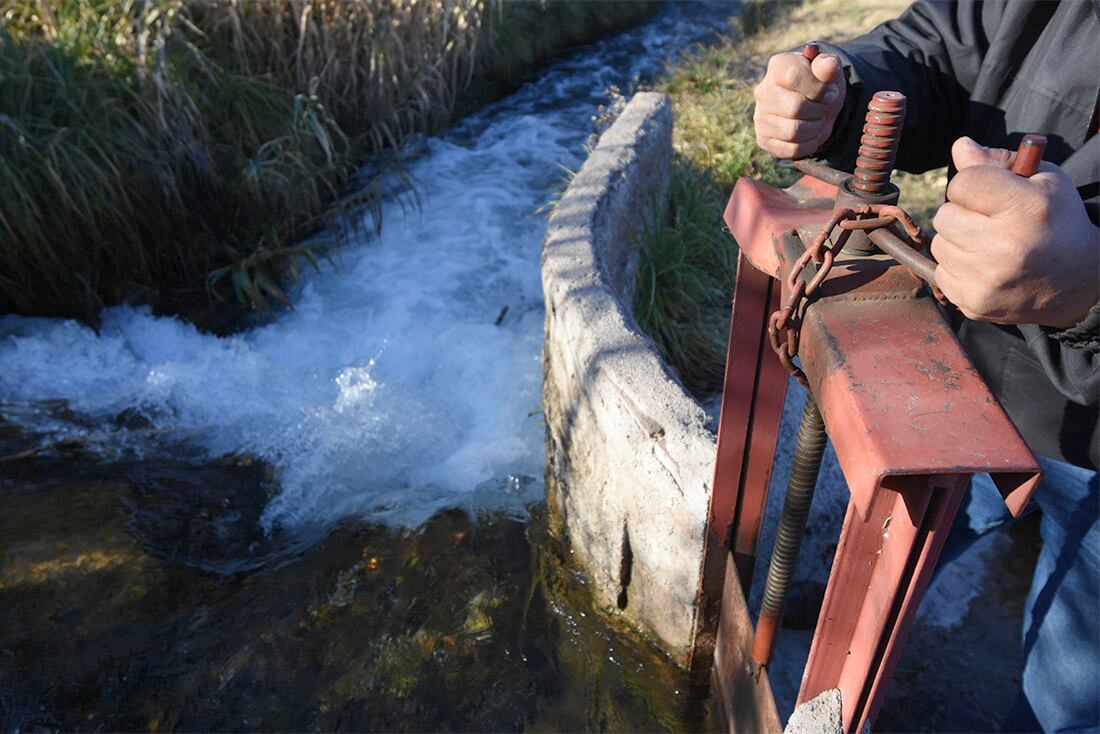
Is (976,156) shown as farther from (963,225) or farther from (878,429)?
(878,429)

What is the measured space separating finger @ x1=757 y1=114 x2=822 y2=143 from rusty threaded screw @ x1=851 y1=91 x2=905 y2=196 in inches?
12.4

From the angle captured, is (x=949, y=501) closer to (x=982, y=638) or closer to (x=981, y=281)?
(x=981, y=281)

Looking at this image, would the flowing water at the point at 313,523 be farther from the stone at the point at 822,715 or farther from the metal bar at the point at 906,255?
the metal bar at the point at 906,255

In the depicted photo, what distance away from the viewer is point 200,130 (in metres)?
4.01

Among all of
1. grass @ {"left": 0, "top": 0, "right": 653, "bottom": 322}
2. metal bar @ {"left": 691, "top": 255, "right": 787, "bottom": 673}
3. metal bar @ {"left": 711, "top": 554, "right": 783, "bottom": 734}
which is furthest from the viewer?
grass @ {"left": 0, "top": 0, "right": 653, "bottom": 322}

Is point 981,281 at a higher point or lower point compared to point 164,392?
higher

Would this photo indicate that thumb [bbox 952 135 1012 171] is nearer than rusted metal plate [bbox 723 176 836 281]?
Yes

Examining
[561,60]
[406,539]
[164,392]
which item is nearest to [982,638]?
[406,539]

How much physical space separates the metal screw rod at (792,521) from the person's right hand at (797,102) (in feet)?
1.42

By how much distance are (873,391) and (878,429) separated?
0.06 meters

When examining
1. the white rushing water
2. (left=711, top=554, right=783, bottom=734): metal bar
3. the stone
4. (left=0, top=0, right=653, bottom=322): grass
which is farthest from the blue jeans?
(left=0, top=0, right=653, bottom=322): grass

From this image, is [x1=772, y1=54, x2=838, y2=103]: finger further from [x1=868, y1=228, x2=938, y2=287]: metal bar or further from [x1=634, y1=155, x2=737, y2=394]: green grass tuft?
[x1=634, y1=155, x2=737, y2=394]: green grass tuft

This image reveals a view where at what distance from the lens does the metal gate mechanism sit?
785 mm

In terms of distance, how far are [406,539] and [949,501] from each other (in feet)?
6.70
